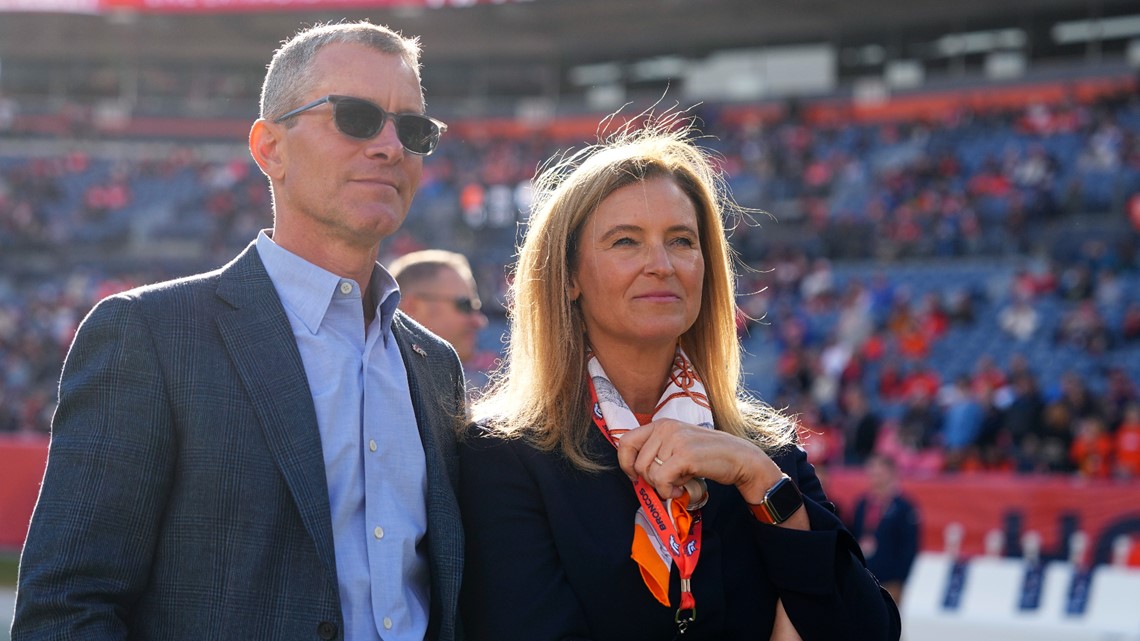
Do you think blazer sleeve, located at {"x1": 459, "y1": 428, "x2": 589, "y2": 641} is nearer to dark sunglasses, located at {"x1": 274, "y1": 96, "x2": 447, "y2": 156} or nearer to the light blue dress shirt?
the light blue dress shirt

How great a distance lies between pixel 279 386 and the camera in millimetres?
2219

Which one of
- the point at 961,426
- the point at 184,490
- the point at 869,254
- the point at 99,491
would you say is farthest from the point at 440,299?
the point at 869,254

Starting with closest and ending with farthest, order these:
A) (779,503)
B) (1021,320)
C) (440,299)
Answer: (779,503) → (440,299) → (1021,320)

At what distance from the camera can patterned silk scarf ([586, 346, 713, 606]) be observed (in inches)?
88.9

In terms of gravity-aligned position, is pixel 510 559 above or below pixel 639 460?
below

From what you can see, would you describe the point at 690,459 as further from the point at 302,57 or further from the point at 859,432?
the point at 859,432

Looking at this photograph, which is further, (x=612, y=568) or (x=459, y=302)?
(x=459, y=302)

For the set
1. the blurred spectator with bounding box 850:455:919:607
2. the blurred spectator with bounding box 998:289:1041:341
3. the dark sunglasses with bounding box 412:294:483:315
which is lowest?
the blurred spectator with bounding box 850:455:919:607

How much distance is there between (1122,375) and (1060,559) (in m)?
4.13

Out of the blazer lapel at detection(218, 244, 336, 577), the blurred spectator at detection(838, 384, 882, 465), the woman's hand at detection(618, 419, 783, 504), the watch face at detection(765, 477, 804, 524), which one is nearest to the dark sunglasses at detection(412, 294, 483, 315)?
the blazer lapel at detection(218, 244, 336, 577)

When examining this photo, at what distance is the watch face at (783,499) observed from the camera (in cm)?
233

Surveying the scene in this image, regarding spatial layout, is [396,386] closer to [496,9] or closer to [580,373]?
[580,373]

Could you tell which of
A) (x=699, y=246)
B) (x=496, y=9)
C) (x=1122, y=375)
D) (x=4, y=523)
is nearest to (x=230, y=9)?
(x=496, y=9)

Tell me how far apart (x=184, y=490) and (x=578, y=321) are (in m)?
0.91
